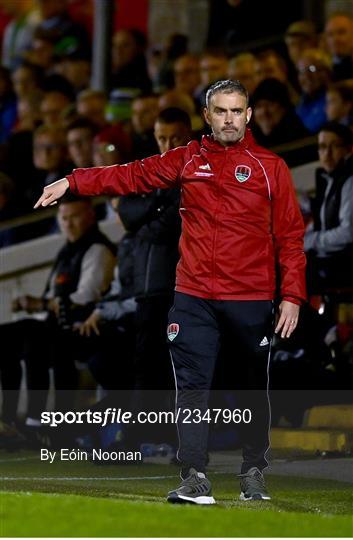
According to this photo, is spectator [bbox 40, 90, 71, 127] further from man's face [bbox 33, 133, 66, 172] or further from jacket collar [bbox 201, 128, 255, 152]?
jacket collar [bbox 201, 128, 255, 152]

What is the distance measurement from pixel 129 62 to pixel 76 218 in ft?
18.6

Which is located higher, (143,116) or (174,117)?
(143,116)

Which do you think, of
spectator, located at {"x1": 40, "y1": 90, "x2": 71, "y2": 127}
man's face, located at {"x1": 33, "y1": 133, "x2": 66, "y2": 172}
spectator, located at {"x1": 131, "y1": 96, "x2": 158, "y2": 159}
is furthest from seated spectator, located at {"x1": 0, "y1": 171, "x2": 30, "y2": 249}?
spectator, located at {"x1": 40, "y1": 90, "x2": 71, "y2": 127}

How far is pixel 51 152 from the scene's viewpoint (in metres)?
14.3

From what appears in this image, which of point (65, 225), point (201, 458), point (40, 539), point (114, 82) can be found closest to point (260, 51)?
point (114, 82)

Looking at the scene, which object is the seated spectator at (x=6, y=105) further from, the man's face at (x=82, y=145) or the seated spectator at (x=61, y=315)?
the seated spectator at (x=61, y=315)

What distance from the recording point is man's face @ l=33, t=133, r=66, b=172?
46.8 feet

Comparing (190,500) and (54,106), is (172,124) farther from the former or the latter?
(54,106)

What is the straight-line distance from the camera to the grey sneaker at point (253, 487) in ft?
27.5

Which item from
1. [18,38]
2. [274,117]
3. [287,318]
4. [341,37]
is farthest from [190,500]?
[18,38]

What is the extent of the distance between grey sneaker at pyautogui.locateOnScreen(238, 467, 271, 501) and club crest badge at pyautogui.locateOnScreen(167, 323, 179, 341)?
793 mm

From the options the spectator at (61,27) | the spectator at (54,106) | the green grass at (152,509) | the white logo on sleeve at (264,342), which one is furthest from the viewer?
the spectator at (61,27)

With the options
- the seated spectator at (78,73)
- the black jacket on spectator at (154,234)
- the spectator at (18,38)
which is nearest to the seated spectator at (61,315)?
the black jacket on spectator at (154,234)

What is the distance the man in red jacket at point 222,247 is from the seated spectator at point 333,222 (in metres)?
2.66
